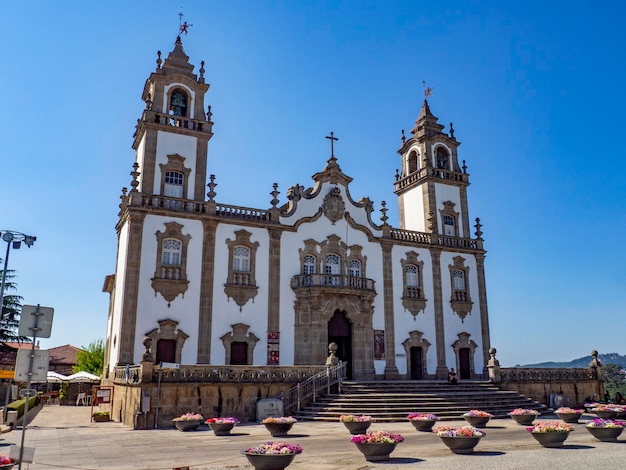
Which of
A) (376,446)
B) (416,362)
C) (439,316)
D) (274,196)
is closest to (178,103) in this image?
(274,196)

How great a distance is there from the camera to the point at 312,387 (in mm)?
25297

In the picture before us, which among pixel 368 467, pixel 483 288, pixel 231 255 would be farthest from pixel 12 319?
pixel 368 467

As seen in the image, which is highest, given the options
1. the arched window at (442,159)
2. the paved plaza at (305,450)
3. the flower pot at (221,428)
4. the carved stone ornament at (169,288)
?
the arched window at (442,159)

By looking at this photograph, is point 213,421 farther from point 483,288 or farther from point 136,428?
point 483,288

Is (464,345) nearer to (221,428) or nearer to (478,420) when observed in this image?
(478,420)

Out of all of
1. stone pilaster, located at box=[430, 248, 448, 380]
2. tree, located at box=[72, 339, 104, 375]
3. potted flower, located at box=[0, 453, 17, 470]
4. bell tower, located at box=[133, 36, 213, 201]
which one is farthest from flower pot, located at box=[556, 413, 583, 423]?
tree, located at box=[72, 339, 104, 375]

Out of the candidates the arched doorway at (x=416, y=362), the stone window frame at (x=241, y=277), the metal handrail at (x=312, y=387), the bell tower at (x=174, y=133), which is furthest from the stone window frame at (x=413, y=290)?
the bell tower at (x=174, y=133)

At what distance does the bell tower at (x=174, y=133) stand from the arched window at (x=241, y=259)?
343 centimetres

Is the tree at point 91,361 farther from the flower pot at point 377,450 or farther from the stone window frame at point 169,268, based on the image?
the flower pot at point 377,450

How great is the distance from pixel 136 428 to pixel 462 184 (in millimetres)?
27369

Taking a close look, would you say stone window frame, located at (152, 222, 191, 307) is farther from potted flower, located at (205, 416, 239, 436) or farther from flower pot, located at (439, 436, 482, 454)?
flower pot, located at (439, 436, 482, 454)

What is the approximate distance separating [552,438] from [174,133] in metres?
24.2

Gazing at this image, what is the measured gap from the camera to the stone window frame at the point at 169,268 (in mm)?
28016

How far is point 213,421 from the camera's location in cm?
1834
